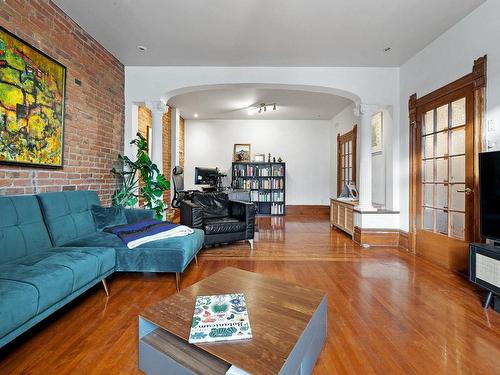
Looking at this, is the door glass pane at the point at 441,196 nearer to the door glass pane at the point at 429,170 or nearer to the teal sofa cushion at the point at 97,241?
the door glass pane at the point at 429,170

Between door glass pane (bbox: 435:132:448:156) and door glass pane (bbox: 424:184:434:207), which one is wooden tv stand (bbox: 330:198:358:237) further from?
door glass pane (bbox: 435:132:448:156)

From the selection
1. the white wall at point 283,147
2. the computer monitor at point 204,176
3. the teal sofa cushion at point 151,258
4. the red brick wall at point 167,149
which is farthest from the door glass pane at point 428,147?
the red brick wall at point 167,149

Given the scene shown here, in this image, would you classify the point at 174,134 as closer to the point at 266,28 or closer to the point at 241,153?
the point at 241,153

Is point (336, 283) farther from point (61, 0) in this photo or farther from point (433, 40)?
point (61, 0)

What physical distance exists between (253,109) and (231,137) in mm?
1278

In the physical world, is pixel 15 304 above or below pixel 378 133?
below

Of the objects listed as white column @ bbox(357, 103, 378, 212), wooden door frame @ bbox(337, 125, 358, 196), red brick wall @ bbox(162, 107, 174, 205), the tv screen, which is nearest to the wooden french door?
the tv screen

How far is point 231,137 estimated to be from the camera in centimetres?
711

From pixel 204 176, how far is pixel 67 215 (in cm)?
269

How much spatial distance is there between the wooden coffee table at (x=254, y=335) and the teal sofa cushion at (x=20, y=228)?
1.30 metres

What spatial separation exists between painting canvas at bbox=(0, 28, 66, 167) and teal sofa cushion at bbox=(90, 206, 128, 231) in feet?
1.98

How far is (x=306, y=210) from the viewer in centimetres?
719

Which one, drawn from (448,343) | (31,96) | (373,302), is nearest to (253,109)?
(31,96)

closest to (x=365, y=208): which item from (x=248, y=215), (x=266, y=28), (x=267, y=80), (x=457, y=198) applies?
(x=457, y=198)
